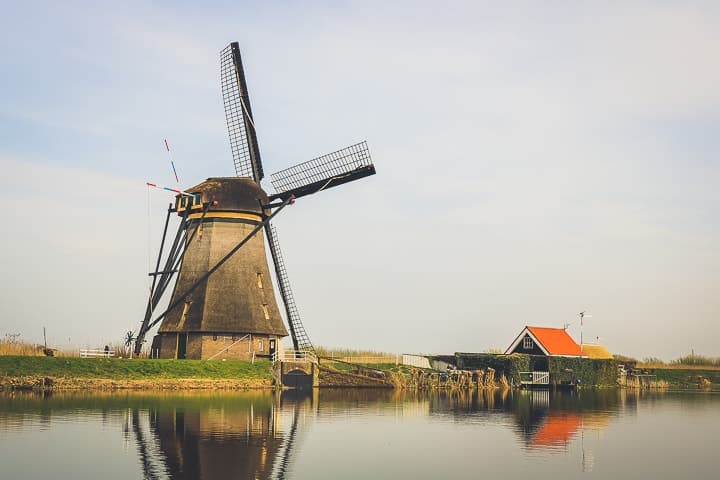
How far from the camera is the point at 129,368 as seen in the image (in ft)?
129

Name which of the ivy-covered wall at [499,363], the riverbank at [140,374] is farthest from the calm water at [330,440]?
the ivy-covered wall at [499,363]

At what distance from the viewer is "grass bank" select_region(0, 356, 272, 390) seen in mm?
36406

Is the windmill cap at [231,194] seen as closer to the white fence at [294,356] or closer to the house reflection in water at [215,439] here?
the white fence at [294,356]

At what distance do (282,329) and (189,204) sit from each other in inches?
317

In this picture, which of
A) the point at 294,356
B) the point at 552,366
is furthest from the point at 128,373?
the point at 552,366

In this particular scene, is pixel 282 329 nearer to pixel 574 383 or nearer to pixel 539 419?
pixel 539 419

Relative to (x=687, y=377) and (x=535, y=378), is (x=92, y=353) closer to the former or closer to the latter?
(x=535, y=378)

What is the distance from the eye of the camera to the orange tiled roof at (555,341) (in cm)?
5821

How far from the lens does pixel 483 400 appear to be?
1655 inches

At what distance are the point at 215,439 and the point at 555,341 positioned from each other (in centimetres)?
4190

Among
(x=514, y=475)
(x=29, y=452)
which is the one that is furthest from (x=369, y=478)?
(x=29, y=452)

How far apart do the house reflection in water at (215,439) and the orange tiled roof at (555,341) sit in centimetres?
2978

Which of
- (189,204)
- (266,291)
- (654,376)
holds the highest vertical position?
(189,204)

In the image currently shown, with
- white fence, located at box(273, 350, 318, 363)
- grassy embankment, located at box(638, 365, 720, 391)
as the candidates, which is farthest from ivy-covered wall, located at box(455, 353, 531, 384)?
grassy embankment, located at box(638, 365, 720, 391)
